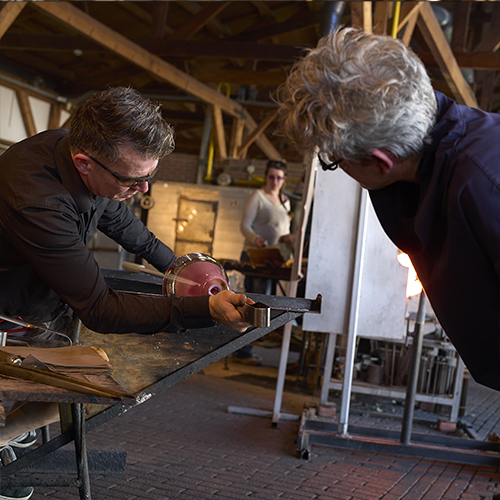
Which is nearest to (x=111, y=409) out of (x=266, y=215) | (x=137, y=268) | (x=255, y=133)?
(x=137, y=268)

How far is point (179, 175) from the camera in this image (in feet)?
37.0

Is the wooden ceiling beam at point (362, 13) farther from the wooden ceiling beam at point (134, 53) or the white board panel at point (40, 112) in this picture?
the white board panel at point (40, 112)

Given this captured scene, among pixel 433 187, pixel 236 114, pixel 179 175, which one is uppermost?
pixel 236 114

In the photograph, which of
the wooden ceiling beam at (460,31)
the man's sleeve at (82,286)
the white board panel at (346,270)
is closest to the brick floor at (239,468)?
the white board panel at (346,270)

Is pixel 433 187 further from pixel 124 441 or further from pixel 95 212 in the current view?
pixel 124 441

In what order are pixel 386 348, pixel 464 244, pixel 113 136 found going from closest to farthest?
pixel 464 244 → pixel 113 136 → pixel 386 348

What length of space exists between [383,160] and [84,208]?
1.12 m

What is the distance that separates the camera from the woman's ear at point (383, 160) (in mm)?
1343

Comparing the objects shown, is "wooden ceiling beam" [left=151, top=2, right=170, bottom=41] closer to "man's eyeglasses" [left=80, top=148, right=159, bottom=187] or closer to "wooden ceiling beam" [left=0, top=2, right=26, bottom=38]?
"wooden ceiling beam" [left=0, top=2, right=26, bottom=38]

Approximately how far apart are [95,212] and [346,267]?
6.23 feet

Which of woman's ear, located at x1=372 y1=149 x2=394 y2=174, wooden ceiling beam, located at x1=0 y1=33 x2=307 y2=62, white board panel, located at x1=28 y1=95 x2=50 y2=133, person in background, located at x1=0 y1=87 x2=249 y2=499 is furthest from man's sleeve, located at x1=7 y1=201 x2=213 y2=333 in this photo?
white board panel, located at x1=28 y1=95 x2=50 y2=133

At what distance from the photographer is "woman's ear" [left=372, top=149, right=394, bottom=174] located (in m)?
1.34

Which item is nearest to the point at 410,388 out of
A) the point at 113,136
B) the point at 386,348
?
the point at 386,348

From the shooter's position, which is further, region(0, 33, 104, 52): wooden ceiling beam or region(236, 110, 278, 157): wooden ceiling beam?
region(236, 110, 278, 157): wooden ceiling beam
